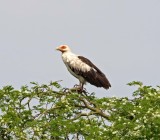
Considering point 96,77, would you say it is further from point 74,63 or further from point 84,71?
point 74,63

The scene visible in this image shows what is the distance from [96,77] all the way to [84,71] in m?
0.52

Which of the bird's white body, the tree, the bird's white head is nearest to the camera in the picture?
the tree

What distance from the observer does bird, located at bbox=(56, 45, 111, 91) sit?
25.3 metres

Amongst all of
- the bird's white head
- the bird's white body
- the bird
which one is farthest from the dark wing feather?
the bird's white head

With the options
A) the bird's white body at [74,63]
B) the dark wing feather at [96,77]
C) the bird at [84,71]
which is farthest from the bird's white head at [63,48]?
the dark wing feather at [96,77]

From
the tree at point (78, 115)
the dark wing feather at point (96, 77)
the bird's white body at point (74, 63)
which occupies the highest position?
the bird's white body at point (74, 63)

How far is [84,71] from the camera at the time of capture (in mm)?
25484

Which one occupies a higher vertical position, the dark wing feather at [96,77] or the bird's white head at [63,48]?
the bird's white head at [63,48]

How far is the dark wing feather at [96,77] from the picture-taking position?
25281 mm

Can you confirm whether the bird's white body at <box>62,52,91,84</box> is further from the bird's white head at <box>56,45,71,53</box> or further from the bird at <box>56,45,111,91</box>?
the bird's white head at <box>56,45,71,53</box>

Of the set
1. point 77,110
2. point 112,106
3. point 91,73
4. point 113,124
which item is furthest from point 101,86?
point 113,124

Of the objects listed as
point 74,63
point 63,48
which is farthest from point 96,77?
point 63,48

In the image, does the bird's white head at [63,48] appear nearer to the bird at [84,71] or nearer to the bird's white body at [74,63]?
the bird's white body at [74,63]

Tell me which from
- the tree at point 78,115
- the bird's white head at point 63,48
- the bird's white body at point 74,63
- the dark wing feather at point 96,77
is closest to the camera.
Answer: the tree at point 78,115
